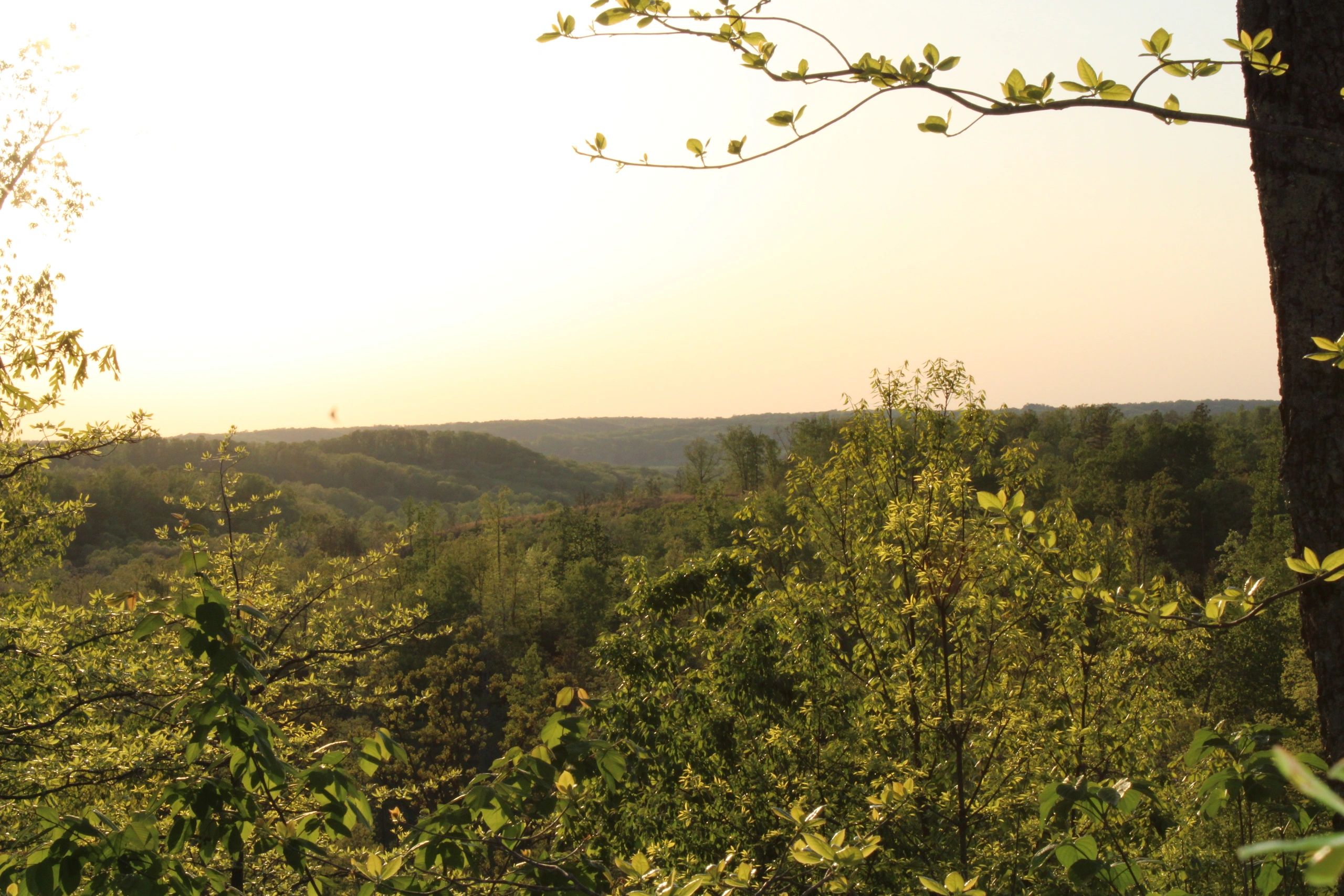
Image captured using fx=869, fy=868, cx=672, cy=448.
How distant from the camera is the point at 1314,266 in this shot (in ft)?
8.45

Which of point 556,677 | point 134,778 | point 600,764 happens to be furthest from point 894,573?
point 556,677

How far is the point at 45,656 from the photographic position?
614 centimetres

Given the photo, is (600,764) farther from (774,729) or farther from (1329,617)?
(774,729)

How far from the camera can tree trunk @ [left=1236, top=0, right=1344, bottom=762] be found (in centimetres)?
254

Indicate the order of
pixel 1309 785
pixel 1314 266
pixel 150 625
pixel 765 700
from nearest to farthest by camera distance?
pixel 1309 785 < pixel 150 625 < pixel 1314 266 < pixel 765 700

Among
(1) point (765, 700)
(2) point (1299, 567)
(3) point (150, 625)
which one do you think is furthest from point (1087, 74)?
(1) point (765, 700)

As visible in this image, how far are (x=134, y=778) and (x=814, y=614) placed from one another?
6663 mm

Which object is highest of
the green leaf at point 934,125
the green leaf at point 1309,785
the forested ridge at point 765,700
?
the green leaf at point 934,125

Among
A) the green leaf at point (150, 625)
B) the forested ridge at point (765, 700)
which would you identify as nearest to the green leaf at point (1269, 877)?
the forested ridge at point (765, 700)

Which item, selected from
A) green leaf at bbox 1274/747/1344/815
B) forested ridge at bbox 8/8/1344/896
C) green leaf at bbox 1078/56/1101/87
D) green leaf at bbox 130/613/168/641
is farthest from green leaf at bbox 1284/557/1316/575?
green leaf at bbox 130/613/168/641

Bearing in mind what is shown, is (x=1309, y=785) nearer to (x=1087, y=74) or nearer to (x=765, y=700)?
(x=1087, y=74)

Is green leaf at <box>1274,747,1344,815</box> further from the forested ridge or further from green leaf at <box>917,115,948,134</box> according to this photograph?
green leaf at <box>917,115,948,134</box>

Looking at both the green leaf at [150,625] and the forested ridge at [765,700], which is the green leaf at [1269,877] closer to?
the forested ridge at [765,700]

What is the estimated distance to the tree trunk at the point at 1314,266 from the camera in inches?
99.8
